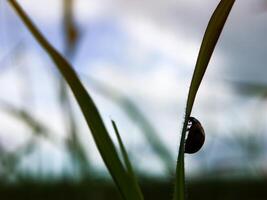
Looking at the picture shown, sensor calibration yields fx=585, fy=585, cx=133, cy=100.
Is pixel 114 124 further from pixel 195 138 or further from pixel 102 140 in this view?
pixel 195 138

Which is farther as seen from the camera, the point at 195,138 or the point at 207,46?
the point at 195,138

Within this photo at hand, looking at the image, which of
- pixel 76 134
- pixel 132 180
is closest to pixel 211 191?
pixel 76 134

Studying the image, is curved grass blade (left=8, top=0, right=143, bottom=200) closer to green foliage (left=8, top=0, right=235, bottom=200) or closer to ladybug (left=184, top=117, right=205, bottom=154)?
green foliage (left=8, top=0, right=235, bottom=200)

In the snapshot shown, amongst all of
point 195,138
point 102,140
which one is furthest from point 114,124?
point 195,138

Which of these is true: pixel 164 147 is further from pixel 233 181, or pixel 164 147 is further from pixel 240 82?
pixel 233 181

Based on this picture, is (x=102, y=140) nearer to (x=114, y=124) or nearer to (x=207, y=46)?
(x=114, y=124)

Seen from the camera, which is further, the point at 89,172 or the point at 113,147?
the point at 89,172

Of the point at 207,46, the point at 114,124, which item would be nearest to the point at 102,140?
the point at 114,124

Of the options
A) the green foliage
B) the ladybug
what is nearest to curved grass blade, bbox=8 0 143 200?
the green foliage

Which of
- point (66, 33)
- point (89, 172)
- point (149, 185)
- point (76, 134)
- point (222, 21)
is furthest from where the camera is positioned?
point (149, 185)

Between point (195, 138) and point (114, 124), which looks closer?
point (114, 124)

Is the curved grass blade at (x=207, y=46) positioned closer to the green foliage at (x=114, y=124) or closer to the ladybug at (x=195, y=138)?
the green foliage at (x=114, y=124)
